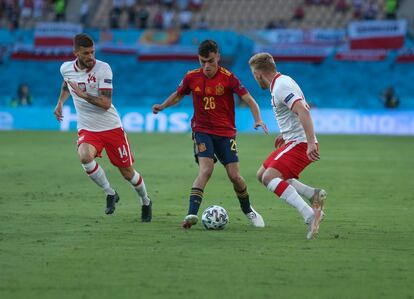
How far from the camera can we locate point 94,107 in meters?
11.3

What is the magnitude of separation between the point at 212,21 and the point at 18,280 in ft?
122

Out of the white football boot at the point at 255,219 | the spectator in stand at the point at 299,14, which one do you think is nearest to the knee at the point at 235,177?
the white football boot at the point at 255,219

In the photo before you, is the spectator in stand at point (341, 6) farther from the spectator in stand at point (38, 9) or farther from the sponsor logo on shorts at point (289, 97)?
the sponsor logo on shorts at point (289, 97)

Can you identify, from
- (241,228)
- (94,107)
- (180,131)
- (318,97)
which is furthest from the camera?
(318,97)

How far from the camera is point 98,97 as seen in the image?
11102 mm

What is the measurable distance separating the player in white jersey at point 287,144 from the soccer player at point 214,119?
28.7 inches

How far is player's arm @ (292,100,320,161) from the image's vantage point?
9.27 meters

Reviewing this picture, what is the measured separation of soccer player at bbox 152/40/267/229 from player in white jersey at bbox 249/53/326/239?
0.73 meters

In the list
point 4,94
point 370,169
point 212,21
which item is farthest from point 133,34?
point 370,169

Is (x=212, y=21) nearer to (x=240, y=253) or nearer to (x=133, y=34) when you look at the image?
(x=133, y=34)

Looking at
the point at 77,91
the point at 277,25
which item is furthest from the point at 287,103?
the point at 277,25

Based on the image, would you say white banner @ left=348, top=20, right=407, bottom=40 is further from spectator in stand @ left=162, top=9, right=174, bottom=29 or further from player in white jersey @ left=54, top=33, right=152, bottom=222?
player in white jersey @ left=54, top=33, right=152, bottom=222

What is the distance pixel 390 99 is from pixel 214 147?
95.2 ft

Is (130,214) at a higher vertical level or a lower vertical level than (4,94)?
lower
